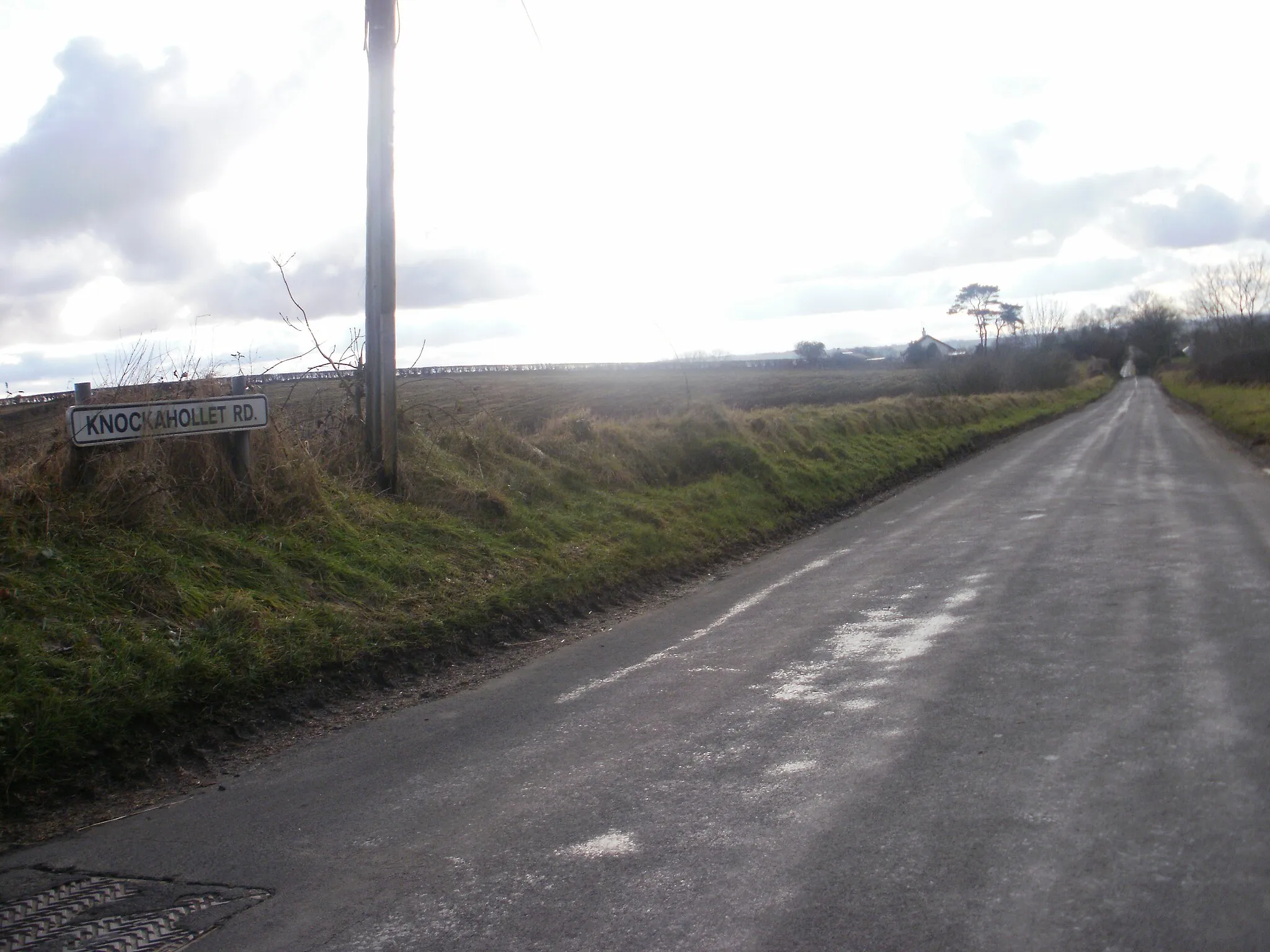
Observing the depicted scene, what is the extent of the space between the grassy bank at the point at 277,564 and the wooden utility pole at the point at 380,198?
150 centimetres

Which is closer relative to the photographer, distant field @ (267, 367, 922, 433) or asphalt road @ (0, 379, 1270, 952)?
asphalt road @ (0, 379, 1270, 952)

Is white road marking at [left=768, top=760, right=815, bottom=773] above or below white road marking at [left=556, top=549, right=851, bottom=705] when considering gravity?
above

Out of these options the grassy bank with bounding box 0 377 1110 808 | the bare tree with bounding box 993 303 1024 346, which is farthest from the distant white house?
the grassy bank with bounding box 0 377 1110 808

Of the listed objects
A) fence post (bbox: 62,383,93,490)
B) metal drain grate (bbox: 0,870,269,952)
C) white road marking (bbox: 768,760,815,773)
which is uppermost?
fence post (bbox: 62,383,93,490)

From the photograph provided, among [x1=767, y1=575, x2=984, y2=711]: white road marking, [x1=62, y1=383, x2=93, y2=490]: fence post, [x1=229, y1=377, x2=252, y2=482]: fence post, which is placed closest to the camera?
[x1=767, y1=575, x2=984, y2=711]: white road marking

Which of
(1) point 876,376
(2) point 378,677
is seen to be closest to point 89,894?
(2) point 378,677

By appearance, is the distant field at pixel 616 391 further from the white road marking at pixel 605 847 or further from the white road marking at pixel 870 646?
the white road marking at pixel 605 847

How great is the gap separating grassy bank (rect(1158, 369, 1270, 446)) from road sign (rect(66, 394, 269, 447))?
25.9 metres

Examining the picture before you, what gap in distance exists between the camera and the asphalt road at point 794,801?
374cm

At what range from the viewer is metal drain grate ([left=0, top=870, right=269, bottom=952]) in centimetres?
383

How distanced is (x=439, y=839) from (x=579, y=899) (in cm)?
94

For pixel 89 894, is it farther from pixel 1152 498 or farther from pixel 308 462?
pixel 1152 498

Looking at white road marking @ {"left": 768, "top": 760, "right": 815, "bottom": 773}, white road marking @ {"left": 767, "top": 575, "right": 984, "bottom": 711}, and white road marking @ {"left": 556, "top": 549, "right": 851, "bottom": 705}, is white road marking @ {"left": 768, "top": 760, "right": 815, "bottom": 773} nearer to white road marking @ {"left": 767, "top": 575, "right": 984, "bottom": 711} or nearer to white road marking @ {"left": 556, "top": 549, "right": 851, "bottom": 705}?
white road marking @ {"left": 767, "top": 575, "right": 984, "bottom": 711}

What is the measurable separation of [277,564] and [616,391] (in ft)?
100
